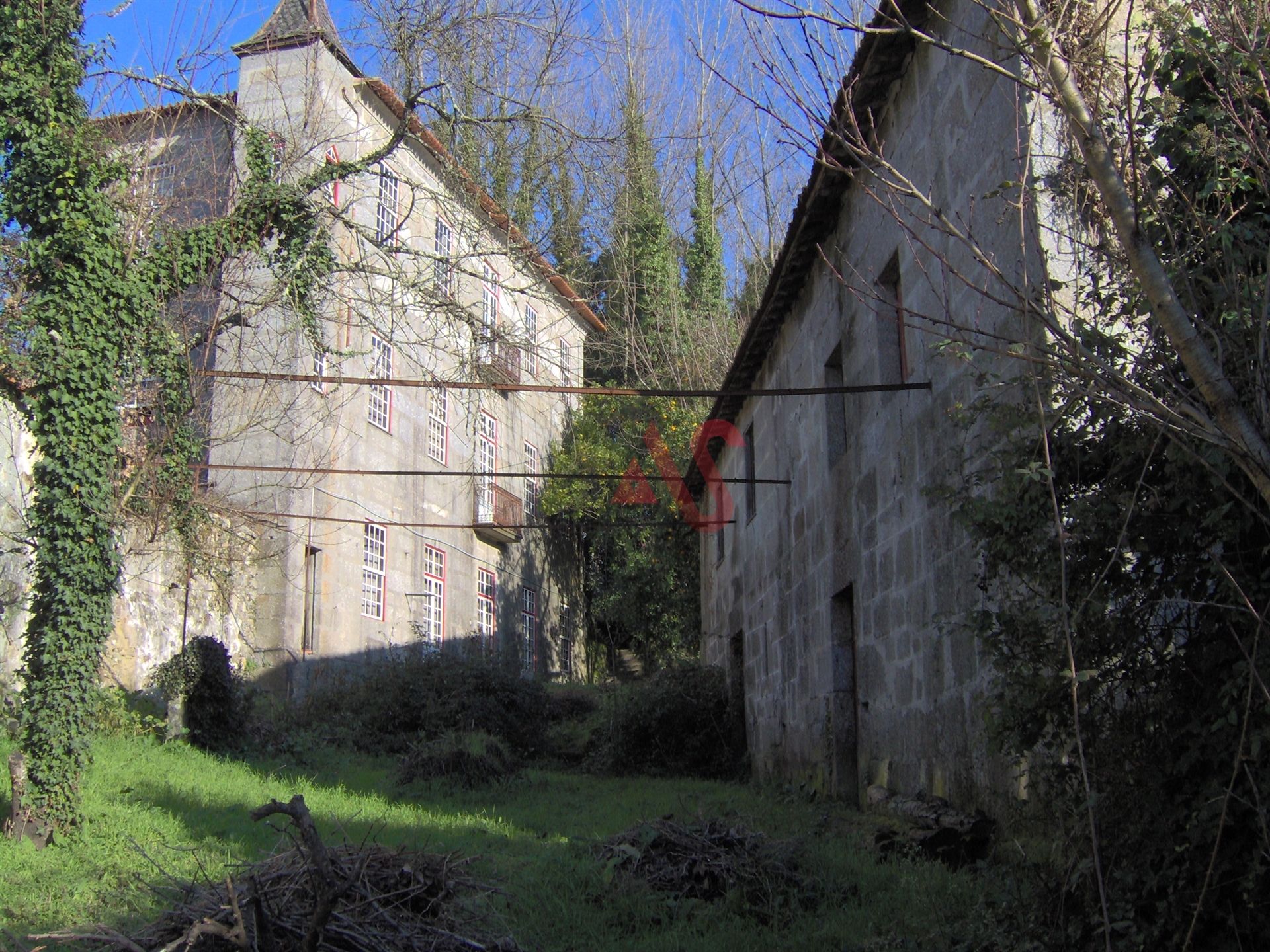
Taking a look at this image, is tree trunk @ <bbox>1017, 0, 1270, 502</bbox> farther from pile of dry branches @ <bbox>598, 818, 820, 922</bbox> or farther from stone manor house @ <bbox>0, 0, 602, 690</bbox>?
stone manor house @ <bbox>0, 0, 602, 690</bbox>

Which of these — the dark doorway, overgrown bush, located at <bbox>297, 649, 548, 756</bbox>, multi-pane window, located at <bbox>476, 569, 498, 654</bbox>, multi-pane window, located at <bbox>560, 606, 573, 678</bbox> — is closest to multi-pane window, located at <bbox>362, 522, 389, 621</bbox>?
overgrown bush, located at <bbox>297, 649, 548, 756</bbox>

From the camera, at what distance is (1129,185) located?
151 inches

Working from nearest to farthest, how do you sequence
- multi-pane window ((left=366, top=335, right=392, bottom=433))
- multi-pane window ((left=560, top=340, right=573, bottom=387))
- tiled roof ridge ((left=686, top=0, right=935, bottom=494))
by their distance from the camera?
tiled roof ridge ((left=686, top=0, right=935, bottom=494))
multi-pane window ((left=560, top=340, right=573, bottom=387))
multi-pane window ((left=366, top=335, right=392, bottom=433))

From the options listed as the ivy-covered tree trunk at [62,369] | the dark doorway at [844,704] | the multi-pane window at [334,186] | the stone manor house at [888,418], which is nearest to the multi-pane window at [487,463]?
the multi-pane window at [334,186]

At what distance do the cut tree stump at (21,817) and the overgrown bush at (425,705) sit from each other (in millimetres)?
7119

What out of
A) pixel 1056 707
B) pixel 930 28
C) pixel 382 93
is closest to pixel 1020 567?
pixel 1056 707

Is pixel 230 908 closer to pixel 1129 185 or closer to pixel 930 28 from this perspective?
pixel 1129 185

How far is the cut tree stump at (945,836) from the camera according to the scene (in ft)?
21.6

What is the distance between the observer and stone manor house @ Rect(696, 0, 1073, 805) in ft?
21.9

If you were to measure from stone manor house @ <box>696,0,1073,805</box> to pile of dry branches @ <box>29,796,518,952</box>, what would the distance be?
272 centimetres

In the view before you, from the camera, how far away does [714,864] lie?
6.61m

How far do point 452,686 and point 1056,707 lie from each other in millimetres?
12971

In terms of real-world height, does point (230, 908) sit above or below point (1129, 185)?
below

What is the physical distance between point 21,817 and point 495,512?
1628 centimetres
